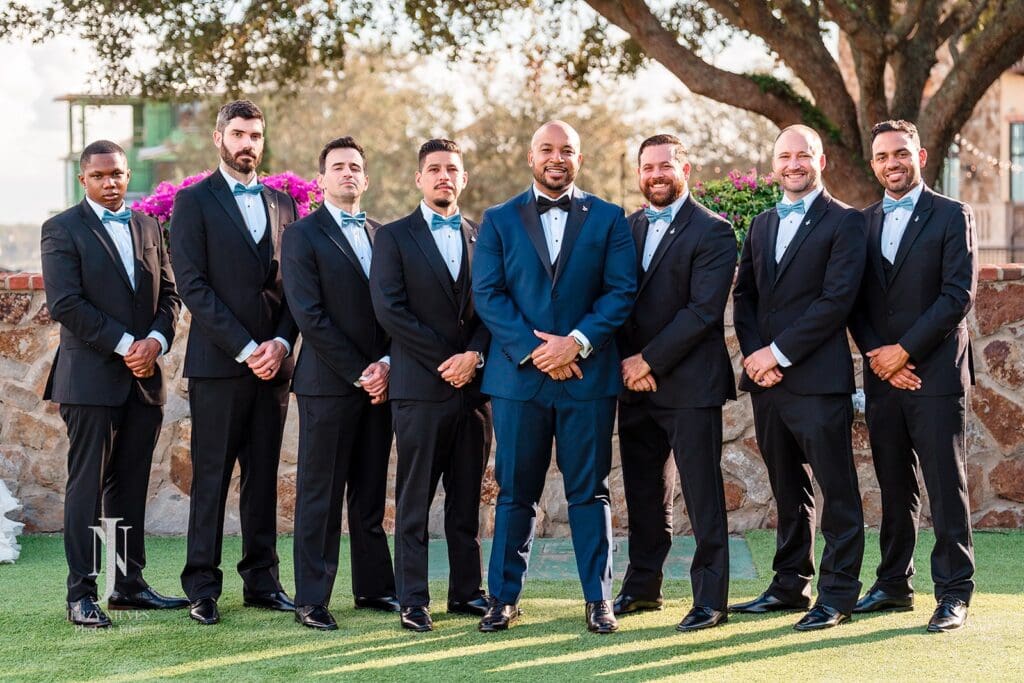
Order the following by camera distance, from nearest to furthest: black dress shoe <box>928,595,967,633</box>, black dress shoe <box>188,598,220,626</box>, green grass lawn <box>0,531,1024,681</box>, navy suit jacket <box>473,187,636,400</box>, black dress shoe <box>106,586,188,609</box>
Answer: green grass lawn <box>0,531,1024,681</box> < black dress shoe <box>928,595,967,633</box> < navy suit jacket <box>473,187,636,400</box> < black dress shoe <box>188,598,220,626</box> < black dress shoe <box>106,586,188,609</box>

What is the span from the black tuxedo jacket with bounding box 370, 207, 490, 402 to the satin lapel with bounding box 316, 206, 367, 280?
17 cm

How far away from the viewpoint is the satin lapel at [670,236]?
19.1 ft

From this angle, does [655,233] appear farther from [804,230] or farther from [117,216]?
[117,216]

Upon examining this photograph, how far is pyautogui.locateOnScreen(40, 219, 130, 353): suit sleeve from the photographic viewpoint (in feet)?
19.3

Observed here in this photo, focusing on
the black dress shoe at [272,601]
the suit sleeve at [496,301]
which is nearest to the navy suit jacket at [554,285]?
the suit sleeve at [496,301]

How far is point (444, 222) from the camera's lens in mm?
5922

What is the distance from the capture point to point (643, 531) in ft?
19.9

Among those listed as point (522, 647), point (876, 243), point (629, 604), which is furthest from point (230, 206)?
point (876, 243)

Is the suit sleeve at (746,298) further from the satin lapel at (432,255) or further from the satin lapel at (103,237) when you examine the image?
the satin lapel at (103,237)

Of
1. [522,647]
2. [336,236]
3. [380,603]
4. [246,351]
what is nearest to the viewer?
[522,647]

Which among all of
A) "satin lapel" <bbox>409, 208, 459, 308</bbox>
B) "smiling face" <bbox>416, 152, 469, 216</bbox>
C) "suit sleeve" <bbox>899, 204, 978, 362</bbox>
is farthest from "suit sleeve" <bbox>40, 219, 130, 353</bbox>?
"suit sleeve" <bbox>899, 204, 978, 362</bbox>

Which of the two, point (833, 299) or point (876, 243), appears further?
point (876, 243)

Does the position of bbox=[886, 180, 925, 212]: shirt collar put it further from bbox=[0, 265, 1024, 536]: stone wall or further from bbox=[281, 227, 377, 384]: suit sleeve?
bbox=[281, 227, 377, 384]: suit sleeve

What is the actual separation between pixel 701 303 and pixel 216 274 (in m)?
2.17
